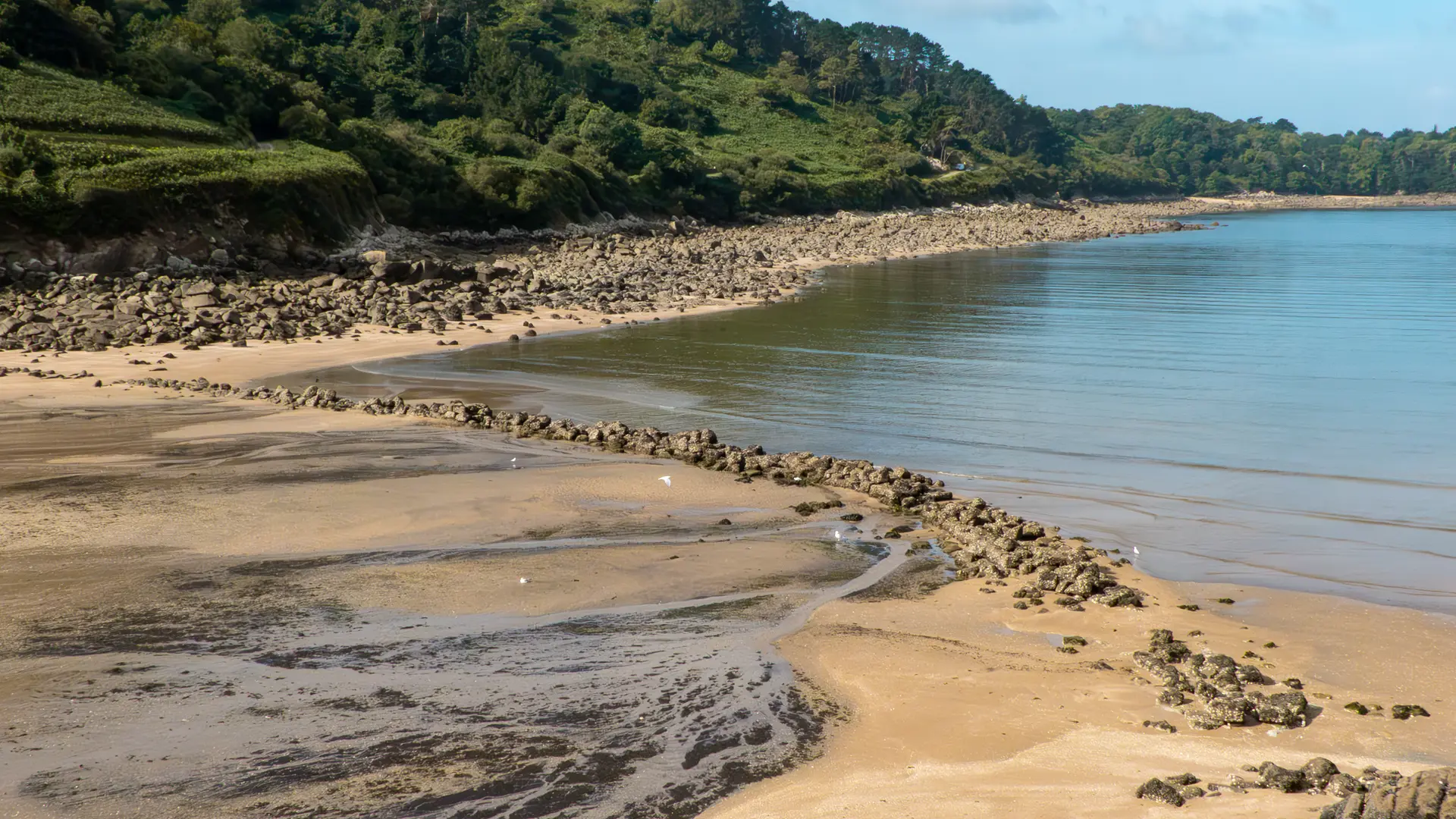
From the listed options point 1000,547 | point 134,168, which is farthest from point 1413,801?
point 134,168

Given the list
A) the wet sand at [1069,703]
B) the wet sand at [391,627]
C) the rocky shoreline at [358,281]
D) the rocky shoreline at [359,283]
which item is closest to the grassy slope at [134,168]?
the rocky shoreline at [358,281]

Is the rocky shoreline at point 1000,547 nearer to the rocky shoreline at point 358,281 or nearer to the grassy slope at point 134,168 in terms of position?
the rocky shoreline at point 358,281

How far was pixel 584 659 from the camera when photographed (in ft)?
27.4

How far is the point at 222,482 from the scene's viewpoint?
13.5 m

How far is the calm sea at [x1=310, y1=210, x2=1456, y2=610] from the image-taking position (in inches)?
486

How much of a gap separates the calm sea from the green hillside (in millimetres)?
15310

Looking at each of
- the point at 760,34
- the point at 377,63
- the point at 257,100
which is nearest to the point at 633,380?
the point at 257,100

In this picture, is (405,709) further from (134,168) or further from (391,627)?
(134,168)

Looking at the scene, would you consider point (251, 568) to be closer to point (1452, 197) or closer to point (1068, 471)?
point (1068, 471)

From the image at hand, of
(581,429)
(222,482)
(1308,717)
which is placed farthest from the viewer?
(581,429)

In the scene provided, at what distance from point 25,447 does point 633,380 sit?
431 inches

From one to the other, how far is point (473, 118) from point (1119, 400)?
188 feet

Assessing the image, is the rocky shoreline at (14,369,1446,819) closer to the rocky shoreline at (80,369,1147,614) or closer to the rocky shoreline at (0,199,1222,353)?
the rocky shoreline at (80,369,1147,614)

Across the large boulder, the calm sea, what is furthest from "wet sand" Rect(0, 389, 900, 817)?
the calm sea
